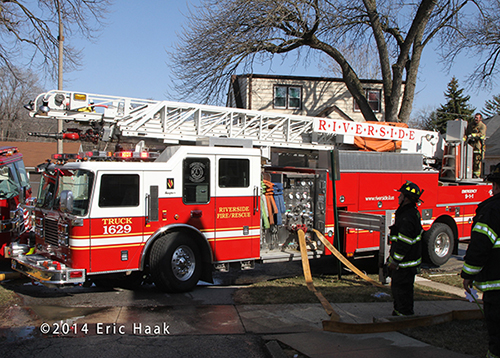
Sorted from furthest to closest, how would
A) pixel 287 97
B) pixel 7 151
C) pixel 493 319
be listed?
pixel 287 97 < pixel 7 151 < pixel 493 319

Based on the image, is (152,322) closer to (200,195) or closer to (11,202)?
(200,195)

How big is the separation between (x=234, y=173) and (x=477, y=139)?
22.8ft

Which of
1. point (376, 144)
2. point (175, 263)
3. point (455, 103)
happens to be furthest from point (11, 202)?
point (455, 103)

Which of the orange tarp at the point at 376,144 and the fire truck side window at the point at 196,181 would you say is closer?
the fire truck side window at the point at 196,181

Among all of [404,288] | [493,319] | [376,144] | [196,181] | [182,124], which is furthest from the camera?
[376,144]

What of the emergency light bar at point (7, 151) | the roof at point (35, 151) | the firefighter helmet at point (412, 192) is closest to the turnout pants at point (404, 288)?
the firefighter helmet at point (412, 192)

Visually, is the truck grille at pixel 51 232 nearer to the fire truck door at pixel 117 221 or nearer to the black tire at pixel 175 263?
the fire truck door at pixel 117 221

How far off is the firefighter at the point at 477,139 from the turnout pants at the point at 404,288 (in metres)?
6.80

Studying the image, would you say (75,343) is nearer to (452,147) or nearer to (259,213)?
(259,213)

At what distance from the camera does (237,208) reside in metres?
7.52

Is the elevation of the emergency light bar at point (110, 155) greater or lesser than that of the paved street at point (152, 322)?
greater

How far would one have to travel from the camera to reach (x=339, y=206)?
8.48 meters

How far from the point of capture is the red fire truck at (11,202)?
8172mm

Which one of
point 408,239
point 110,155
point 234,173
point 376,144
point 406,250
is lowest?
point 406,250
